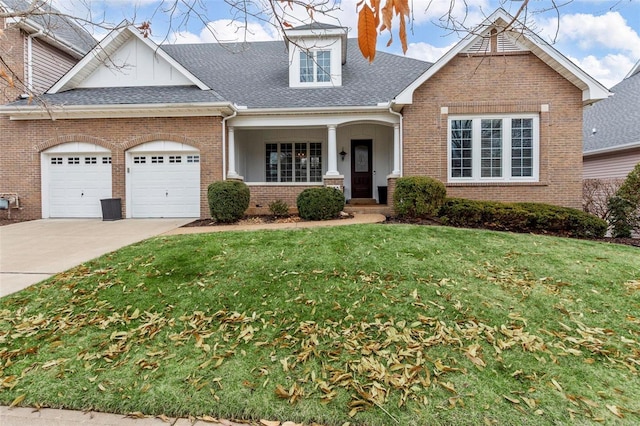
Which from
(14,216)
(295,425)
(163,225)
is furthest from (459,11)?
(14,216)

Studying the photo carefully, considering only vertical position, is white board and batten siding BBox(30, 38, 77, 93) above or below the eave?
above

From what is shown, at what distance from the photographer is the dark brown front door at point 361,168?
14.1 m

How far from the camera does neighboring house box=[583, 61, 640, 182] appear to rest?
12344mm

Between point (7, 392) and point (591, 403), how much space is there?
14.4 ft

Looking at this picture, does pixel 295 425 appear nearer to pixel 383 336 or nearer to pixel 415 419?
pixel 415 419

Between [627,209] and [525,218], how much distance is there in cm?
271

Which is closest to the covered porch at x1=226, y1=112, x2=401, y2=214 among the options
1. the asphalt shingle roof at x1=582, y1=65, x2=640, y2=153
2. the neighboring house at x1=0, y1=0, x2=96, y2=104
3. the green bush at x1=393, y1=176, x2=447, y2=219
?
the green bush at x1=393, y1=176, x2=447, y2=219

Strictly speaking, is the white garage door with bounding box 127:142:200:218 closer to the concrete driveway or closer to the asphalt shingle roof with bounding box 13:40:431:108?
the concrete driveway

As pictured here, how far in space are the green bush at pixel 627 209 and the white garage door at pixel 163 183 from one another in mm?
11765

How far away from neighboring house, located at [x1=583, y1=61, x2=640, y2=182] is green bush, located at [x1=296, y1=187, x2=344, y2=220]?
936 centimetres

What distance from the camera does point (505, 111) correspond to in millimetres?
10547

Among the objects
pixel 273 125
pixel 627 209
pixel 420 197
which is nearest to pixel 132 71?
pixel 273 125

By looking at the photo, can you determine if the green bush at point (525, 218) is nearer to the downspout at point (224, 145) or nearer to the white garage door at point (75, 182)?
the downspout at point (224, 145)

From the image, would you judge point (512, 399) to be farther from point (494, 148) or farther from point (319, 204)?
point (494, 148)
